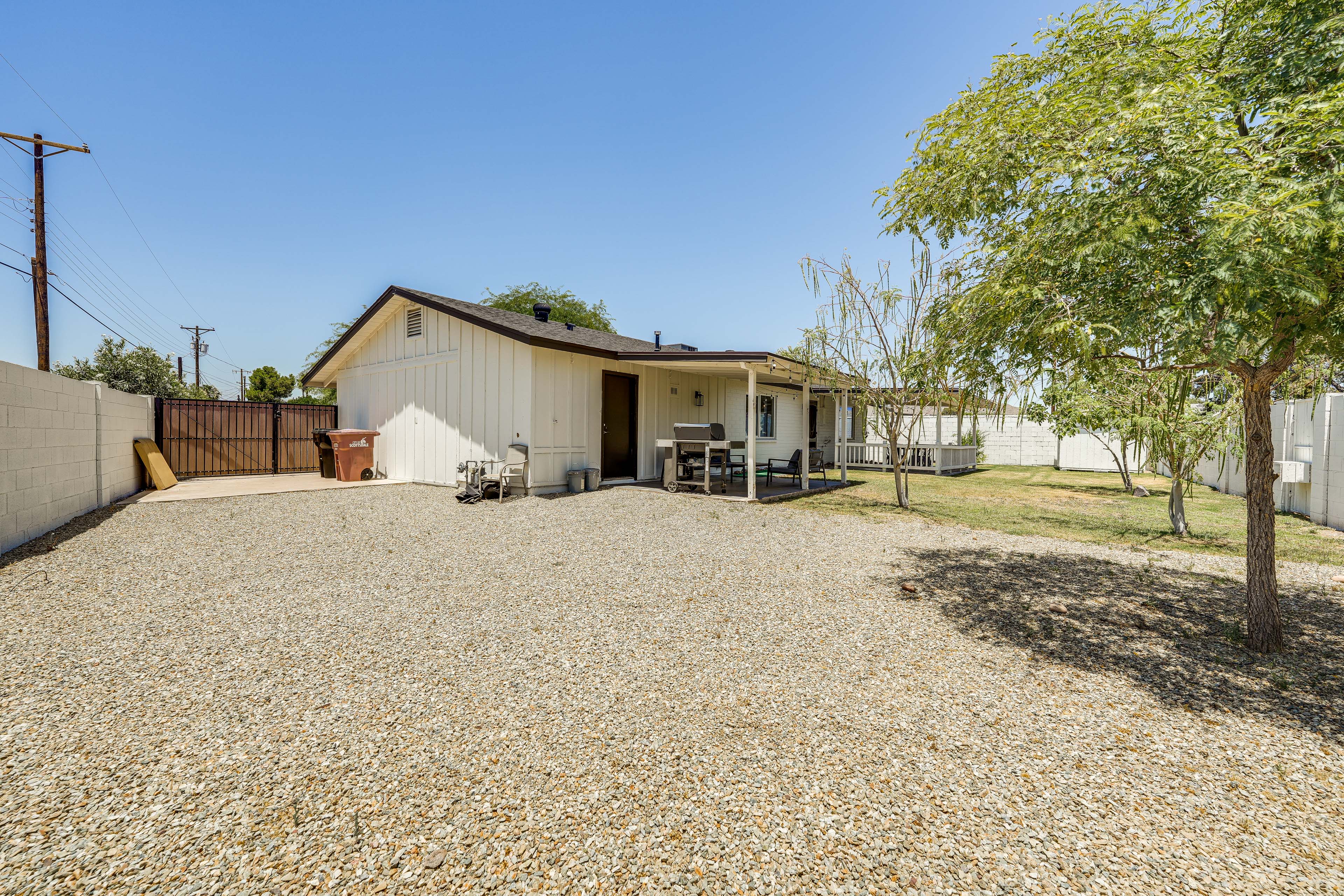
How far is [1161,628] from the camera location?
392cm

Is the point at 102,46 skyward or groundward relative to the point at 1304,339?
skyward

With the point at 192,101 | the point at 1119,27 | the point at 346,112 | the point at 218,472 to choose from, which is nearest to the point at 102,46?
the point at 192,101

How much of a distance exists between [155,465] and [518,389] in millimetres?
7350

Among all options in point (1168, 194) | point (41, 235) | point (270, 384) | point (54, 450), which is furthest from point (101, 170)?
point (270, 384)

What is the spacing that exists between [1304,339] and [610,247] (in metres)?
18.8

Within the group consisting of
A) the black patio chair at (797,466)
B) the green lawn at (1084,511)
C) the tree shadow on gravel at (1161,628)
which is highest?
the black patio chair at (797,466)

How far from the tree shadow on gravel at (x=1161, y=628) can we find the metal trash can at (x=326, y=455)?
13.0 metres

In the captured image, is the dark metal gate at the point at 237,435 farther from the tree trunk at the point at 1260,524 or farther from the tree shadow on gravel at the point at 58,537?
the tree trunk at the point at 1260,524

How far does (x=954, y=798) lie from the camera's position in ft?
6.65

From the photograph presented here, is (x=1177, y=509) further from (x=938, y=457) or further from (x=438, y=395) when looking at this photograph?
(x=438, y=395)

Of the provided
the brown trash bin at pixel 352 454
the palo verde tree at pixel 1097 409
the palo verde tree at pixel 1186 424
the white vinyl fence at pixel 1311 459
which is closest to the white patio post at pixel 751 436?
the palo verde tree at pixel 1097 409

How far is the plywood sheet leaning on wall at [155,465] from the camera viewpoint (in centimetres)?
1009

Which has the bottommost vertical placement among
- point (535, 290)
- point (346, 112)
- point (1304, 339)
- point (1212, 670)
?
point (1212, 670)

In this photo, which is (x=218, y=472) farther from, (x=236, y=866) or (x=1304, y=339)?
(x=1304, y=339)
